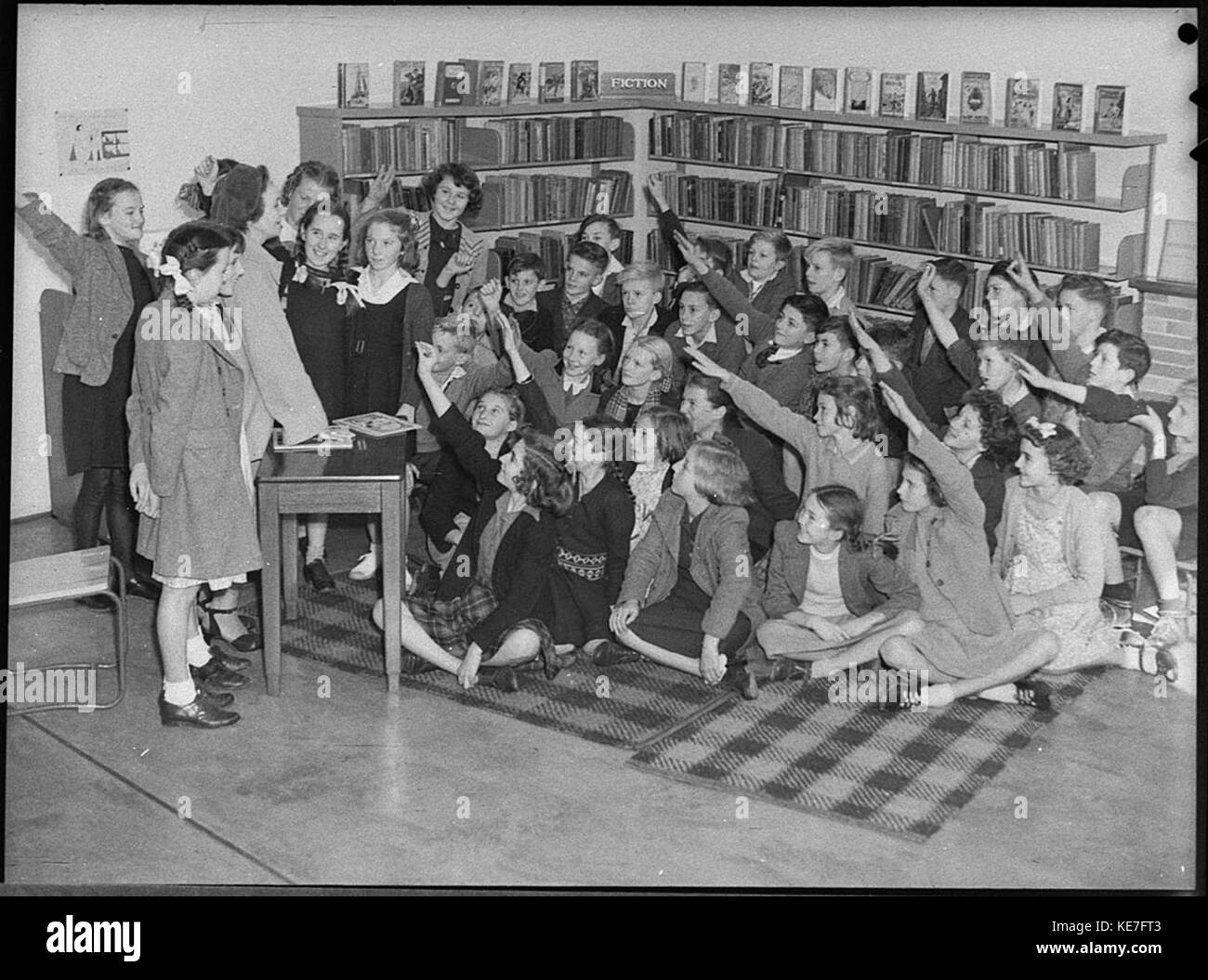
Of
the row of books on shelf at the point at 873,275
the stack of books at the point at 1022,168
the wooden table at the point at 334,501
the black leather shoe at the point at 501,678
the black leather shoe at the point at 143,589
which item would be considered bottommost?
the black leather shoe at the point at 501,678

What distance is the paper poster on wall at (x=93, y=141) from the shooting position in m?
5.19

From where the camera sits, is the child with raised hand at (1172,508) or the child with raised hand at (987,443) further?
the child with raised hand at (987,443)

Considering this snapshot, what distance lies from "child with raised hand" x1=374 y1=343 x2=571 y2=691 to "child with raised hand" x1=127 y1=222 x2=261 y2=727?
0.65m

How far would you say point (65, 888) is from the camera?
16.1 ft

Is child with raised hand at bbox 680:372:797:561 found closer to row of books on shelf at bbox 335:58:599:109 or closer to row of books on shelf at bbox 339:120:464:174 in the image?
row of books on shelf at bbox 335:58:599:109

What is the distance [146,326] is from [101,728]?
1.19 metres

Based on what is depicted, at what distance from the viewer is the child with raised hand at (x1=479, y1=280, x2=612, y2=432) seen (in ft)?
18.7

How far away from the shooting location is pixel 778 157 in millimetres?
6055

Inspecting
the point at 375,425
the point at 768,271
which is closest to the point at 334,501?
the point at 375,425

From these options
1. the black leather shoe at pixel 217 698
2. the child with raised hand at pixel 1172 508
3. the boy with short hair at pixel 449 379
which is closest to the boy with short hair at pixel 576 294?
the boy with short hair at pixel 449 379

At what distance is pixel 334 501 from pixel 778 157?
6.41 feet

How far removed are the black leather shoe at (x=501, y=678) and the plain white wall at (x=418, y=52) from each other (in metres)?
1.45

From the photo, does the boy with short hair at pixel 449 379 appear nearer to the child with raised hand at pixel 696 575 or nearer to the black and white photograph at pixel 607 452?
the black and white photograph at pixel 607 452

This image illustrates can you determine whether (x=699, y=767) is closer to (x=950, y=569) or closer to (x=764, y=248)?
(x=950, y=569)
